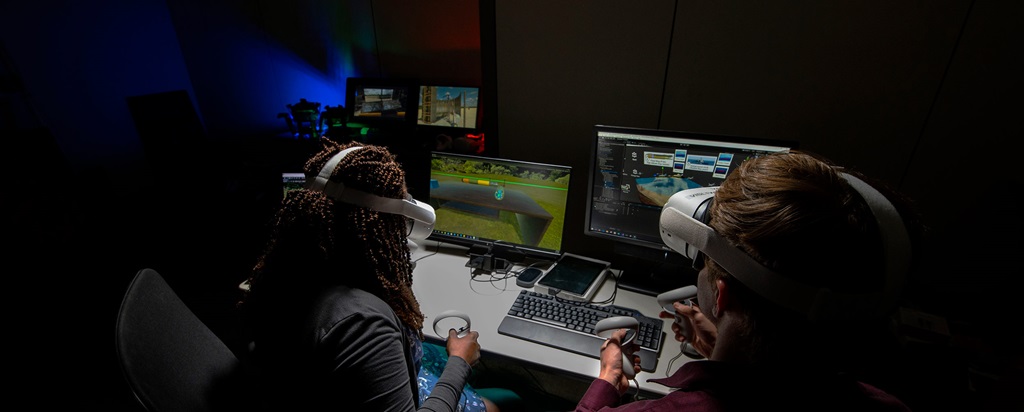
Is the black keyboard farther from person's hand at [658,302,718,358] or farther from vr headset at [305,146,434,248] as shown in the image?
vr headset at [305,146,434,248]

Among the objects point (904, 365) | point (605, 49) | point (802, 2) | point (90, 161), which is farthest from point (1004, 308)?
point (90, 161)

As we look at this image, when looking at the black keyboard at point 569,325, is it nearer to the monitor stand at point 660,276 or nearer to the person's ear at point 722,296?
the monitor stand at point 660,276

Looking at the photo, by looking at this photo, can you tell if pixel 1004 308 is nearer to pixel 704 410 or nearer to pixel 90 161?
pixel 704 410

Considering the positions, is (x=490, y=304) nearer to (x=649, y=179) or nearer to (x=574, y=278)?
(x=574, y=278)

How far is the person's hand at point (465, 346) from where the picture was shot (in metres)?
1.28

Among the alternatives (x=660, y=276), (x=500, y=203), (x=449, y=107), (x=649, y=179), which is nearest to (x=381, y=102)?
(x=449, y=107)

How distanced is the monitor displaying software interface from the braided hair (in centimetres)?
77

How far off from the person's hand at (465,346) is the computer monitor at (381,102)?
163 cm

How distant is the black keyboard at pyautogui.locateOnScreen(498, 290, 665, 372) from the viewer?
1.30 meters

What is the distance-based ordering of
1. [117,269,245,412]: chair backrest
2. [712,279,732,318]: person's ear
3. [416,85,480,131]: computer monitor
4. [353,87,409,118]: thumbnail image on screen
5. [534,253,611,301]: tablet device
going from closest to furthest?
[712,279,732,318]: person's ear → [117,269,245,412]: chair backrest → [534,253,611,301]: tablet device → [416,85,480,131]: computer monitor → [353,87,409,118]: thumbnail image on screen

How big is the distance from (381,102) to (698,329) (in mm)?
2274

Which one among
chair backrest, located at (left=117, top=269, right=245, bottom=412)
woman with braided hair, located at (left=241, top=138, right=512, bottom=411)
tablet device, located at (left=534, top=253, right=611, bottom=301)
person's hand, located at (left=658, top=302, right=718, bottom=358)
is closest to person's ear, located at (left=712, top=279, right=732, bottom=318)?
person's hand, located at (left=658, top=302, right=718, bottom=358)

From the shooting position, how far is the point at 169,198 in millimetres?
2984

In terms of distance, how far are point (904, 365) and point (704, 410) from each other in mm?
968
